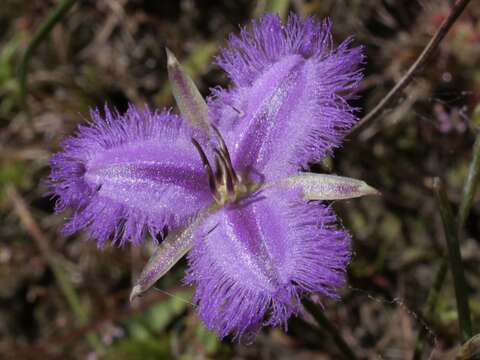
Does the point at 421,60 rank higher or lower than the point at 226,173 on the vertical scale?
lower

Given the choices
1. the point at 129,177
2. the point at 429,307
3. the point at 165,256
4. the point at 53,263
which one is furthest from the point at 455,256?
the point at 53,263

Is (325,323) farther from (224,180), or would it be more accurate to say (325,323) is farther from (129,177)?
(129,177)

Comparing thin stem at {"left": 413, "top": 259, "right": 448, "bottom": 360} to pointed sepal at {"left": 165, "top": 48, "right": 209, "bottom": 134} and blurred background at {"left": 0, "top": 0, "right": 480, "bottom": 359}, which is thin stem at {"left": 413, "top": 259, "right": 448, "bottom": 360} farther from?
pointed sepal at {"left": 165, "top": 48, "right": 209, "bottom": 134}

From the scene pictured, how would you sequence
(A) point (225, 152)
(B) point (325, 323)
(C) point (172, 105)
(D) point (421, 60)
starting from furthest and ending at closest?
1. (C) point (172, 105)
2. (B) point (325, 323)
3. (D) point (421, 60)
4. (A) point (225, 152)

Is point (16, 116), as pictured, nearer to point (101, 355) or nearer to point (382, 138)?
point (101, 355)

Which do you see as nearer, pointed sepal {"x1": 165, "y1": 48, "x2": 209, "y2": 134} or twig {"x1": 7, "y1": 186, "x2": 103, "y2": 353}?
pointed sepal {"x1": 165, "y1": 48, "x2": 209, "y2": 134}

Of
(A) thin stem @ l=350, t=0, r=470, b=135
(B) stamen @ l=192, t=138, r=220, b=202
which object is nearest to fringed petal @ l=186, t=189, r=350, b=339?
(B) stamen @ l=192, t=138, r=220, b=202

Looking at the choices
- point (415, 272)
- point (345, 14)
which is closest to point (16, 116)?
point (345, 14)
